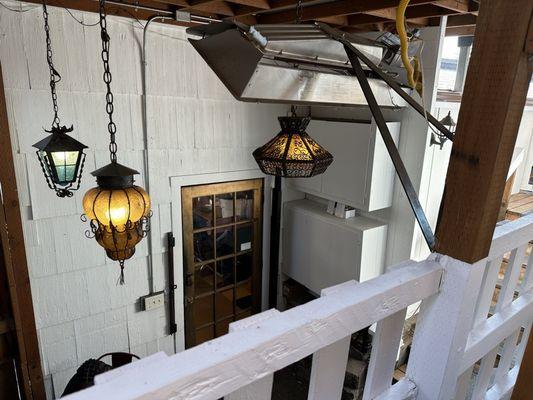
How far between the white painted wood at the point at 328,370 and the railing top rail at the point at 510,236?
0.47 meters

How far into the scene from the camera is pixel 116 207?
1.67 metres

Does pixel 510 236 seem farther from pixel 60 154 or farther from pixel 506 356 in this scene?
pixel 60 154

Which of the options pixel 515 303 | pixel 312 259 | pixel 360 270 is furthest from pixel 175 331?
pixel 515 303

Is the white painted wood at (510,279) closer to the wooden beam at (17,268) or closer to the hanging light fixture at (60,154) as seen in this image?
the hanging light fixture at (60,154)

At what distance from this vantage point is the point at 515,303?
Answer: 1195mm

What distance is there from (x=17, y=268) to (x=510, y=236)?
2.52m

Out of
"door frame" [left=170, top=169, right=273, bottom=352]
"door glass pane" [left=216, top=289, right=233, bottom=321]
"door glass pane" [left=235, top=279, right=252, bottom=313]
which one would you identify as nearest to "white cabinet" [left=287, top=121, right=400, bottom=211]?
"door frame" [left=170, top=169, right=273, bottom=352]

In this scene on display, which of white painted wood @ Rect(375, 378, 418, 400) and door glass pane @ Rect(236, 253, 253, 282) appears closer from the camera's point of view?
white painted wood @ Rect(375, 378, 418, 400)

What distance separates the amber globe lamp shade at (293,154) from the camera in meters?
1.89

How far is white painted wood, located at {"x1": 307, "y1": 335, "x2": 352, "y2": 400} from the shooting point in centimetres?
68

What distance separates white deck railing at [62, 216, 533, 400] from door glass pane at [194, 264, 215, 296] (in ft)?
8.38

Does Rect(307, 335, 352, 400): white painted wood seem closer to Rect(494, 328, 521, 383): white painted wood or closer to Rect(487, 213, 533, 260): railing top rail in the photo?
Rect(487, 213, 533, 260): railing top rail

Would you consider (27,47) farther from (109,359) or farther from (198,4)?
(109,359)

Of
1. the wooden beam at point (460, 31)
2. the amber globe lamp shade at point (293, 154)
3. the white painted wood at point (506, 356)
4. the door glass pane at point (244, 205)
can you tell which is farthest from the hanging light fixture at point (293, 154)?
the wooden beam at point (460, 31)
